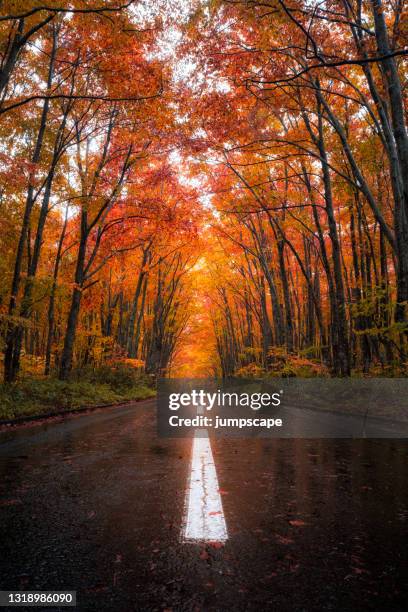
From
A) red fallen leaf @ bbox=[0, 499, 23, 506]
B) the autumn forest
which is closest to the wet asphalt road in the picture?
red fallen leaf @ bbox=[0, 499, 23, 506]

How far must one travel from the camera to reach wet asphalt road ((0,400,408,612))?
1851 millimetres

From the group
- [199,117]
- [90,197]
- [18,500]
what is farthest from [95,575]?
[90,197]

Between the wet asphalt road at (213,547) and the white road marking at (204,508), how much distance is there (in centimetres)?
7

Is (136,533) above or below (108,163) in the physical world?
below

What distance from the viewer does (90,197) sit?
15477 mm

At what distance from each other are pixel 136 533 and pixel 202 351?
64.8 meters

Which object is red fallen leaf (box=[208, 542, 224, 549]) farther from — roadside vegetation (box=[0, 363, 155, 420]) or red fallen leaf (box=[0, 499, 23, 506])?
roadside vegetation (box=[0, 363, 155, 420])

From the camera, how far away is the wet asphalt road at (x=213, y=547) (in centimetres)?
185

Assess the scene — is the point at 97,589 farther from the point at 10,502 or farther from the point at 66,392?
the point at 66,392

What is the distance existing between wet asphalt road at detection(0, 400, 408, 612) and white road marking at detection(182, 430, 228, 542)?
70 millimetres

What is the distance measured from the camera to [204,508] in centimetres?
313

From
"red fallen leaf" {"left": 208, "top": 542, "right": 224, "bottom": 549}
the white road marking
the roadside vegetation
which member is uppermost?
the roadside vegetation

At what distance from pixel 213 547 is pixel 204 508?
78 cm

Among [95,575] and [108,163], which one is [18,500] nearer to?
[95,575]
